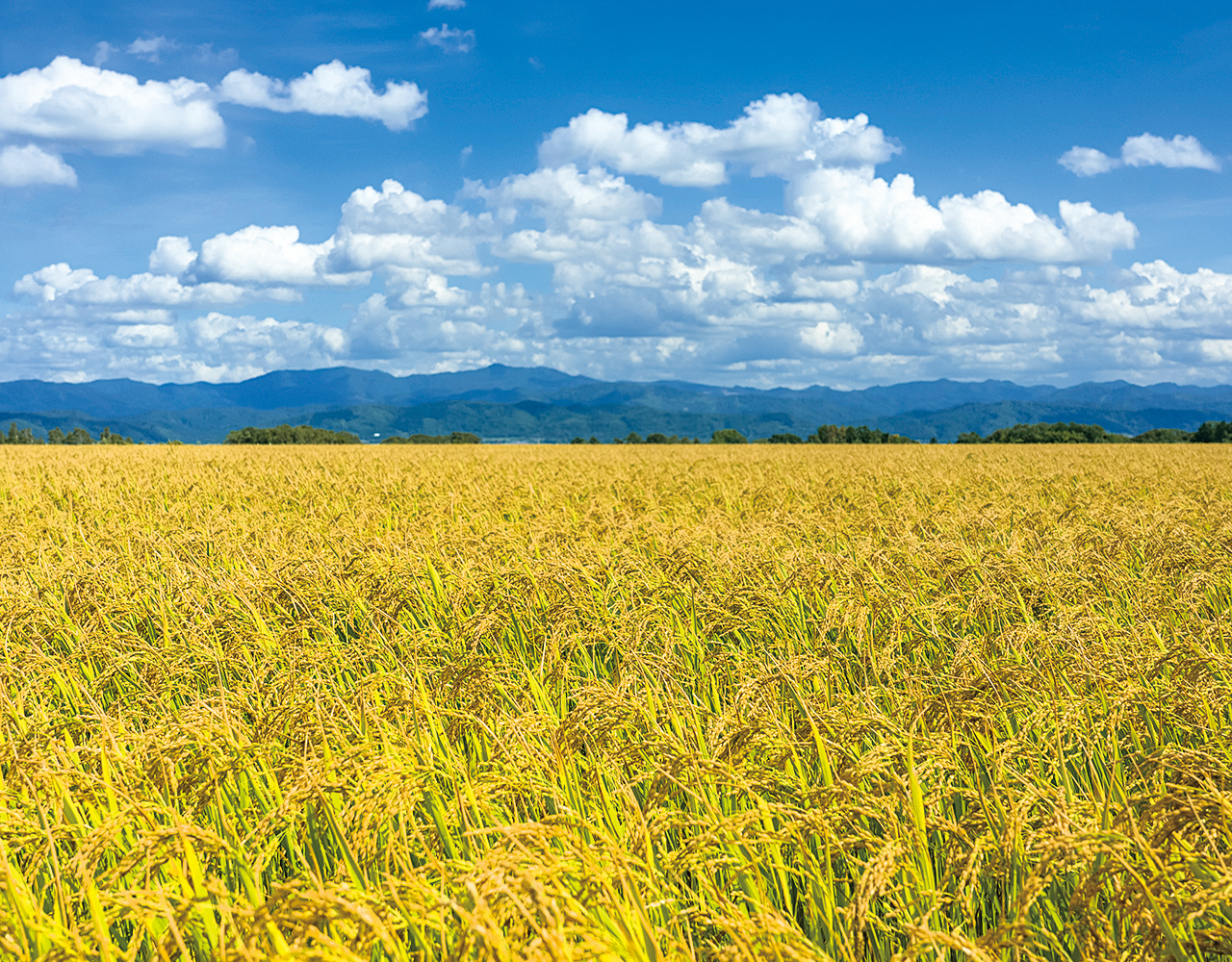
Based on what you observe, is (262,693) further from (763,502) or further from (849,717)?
(763,502)

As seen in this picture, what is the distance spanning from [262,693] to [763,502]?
8.50 m

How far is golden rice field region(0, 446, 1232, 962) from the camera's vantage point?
76.2 inches

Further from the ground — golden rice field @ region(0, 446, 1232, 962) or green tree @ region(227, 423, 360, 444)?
green tree @ region(227, 423, 360, 444)

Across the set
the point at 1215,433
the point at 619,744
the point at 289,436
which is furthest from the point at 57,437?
the point at 1215,433

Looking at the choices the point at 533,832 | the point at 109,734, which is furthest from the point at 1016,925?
the point at 109,734

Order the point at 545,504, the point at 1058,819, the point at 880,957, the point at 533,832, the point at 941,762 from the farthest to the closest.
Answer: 1. the point at 545,504
2. the point at 941,762
3. the point at 880,957
4. the point at 1058,819
5. the point at 533,832

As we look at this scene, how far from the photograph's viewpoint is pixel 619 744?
325cm

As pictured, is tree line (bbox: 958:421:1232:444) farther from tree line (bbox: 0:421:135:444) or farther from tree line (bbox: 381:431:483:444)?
tree line (bbox: 0:421:135:444)

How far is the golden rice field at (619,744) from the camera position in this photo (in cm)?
193

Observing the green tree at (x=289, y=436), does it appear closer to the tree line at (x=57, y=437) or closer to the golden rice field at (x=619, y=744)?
→ the tree line at (x=57, y=437)

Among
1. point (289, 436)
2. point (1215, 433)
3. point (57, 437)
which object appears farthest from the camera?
point (289, 436)

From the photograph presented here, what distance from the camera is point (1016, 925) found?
5.52 feet

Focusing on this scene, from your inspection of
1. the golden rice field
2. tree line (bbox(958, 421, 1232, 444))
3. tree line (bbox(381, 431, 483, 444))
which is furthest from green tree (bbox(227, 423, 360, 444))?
the golden rice field

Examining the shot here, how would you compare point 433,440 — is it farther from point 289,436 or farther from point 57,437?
point 57,437
